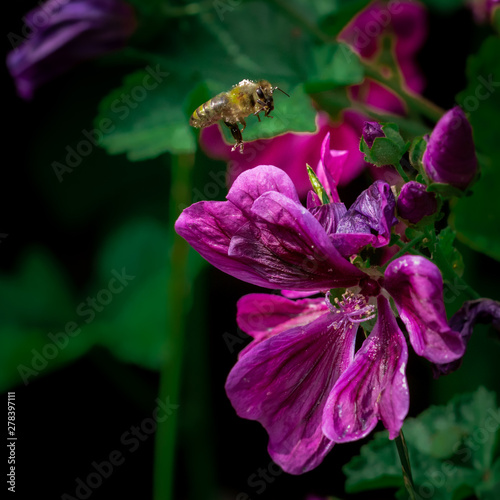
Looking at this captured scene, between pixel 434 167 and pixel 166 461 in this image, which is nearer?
pixel 434 167

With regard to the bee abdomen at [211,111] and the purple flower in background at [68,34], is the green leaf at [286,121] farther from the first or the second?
the purple flower in background at [68,34]

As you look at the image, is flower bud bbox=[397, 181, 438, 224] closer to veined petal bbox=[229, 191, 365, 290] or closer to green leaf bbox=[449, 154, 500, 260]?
veined petal bbox=[229, 191, 365, 290]

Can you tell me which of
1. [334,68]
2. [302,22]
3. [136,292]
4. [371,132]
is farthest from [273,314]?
[136,292]

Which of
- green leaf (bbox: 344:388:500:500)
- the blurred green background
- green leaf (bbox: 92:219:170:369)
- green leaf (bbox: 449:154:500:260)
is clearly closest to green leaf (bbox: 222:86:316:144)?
the blurred green background

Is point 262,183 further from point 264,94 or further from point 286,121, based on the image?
point 286,121

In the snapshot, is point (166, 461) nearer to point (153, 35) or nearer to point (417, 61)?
point (153, 35)

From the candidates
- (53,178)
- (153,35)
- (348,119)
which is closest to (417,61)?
(348,119)
